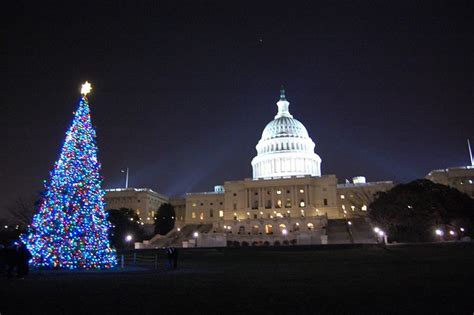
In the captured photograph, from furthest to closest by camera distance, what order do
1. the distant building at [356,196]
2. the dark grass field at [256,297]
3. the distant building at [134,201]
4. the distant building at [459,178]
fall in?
the distant building at [134,201] → the distant building at [356,196] → the distant building at [459,178] → the dark grass field at [256,297]

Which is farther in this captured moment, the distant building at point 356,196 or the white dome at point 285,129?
the white dome at point 285,129

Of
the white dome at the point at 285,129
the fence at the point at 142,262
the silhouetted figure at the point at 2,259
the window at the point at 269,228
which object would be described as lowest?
the fence at the point at 142,262

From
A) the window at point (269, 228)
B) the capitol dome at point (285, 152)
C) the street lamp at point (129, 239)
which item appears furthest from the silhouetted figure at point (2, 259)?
the capitol dome at point (285, 152)

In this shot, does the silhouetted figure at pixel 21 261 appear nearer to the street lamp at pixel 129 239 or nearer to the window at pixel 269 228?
the street lamp at pixel 129 239

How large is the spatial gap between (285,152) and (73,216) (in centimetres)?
8946

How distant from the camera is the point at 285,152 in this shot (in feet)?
356

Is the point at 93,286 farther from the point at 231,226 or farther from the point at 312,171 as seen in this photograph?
the point at 312,171

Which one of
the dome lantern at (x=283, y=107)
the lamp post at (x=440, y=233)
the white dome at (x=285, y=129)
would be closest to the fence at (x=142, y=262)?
the lamp post at (x=440, y=233)

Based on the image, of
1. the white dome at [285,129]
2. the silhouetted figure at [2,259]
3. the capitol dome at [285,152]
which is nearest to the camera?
the silhouetted figure at [2,259]

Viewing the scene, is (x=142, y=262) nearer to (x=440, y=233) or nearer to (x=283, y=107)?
(x=440, y=233)

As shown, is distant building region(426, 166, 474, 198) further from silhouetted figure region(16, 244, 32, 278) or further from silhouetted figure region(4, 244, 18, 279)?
silhouetted figure region(4, 244, 18, 279)

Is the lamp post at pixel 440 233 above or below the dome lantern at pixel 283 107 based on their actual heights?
below

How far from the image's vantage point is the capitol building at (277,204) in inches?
2483

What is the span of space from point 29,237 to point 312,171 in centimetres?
9389
